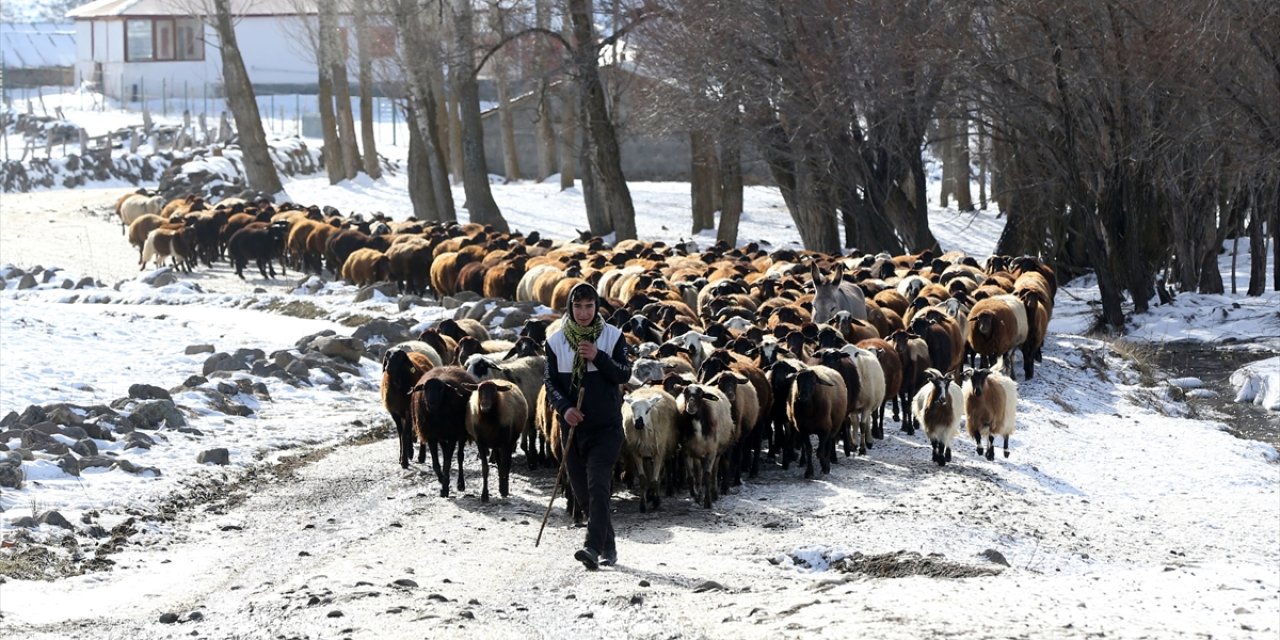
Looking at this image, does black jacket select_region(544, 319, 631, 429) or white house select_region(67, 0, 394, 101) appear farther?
white house select_region(67, 0, 394, 101)

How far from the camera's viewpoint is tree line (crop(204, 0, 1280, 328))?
86.5 ft

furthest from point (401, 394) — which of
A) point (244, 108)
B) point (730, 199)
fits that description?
point (244, 108)

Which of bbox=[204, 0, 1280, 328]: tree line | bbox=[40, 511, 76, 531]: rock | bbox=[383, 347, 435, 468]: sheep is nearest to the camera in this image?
bbox=[40, 511, 76, 531]: rock

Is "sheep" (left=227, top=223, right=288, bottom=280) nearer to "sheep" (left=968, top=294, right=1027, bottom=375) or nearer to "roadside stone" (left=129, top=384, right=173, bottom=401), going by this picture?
"roadside stone" (left=129, top=384, right=173, bottom=401)

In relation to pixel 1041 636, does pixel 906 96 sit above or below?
above

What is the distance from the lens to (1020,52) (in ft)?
90.1

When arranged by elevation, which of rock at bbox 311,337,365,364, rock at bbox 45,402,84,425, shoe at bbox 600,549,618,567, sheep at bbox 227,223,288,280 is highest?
sheep at bbox 227,223,288,280

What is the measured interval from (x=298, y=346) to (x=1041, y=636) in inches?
578

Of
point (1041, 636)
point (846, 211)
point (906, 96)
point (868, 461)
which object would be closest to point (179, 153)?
point (846, 211)

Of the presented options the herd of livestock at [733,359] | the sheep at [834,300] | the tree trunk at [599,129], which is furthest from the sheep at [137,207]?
the sheep at [834,300]

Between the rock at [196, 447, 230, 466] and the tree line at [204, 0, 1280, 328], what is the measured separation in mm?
15714

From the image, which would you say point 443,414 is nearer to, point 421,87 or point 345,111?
point 421,87

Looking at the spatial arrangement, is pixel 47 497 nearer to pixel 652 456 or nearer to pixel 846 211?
pixel 652 456

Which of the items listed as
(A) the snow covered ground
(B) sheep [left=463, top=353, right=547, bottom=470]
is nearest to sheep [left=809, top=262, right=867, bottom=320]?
(A) the snow covered ground
